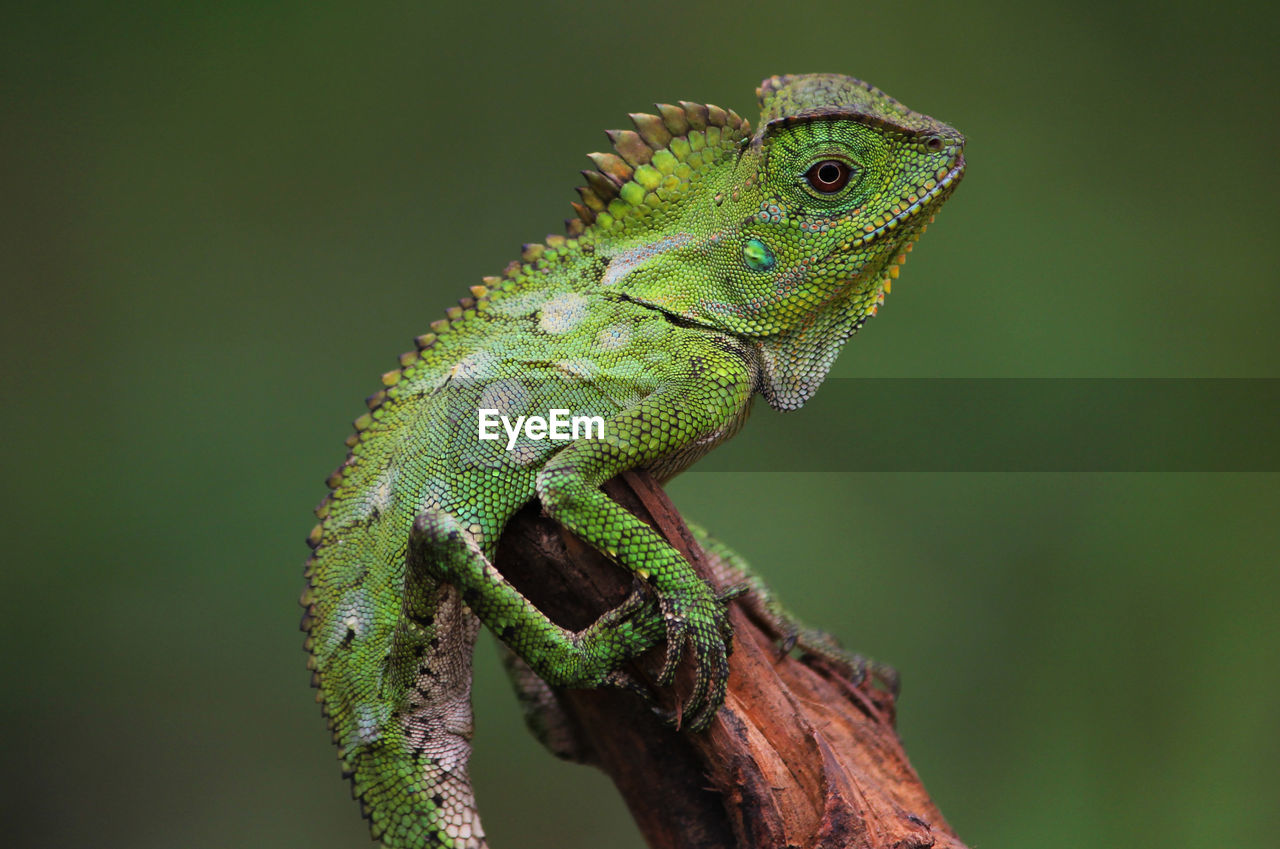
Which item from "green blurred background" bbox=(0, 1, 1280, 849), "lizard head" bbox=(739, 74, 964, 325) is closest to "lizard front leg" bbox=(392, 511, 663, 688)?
"lizard head" bbox=(739, 74, 964, 325)

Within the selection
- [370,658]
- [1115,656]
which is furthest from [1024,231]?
[370,658]

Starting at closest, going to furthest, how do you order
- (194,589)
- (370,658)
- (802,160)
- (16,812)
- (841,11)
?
(370,658), (802,160), (16,812), (194,589), (841,11)

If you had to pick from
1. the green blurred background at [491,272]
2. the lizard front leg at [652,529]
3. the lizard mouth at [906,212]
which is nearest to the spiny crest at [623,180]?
the lizard mouth at [906,212]

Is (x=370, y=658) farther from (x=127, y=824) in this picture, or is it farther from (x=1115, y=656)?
(x=1115, y=656)

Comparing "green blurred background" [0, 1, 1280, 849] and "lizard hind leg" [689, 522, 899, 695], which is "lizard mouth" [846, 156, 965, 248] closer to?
"lizard hind leg" [689, 522, 899, 695]

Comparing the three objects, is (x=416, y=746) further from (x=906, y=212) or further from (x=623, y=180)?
(x=906, y=212)

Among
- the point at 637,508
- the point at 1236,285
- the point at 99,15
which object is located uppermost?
the point at 99,15
